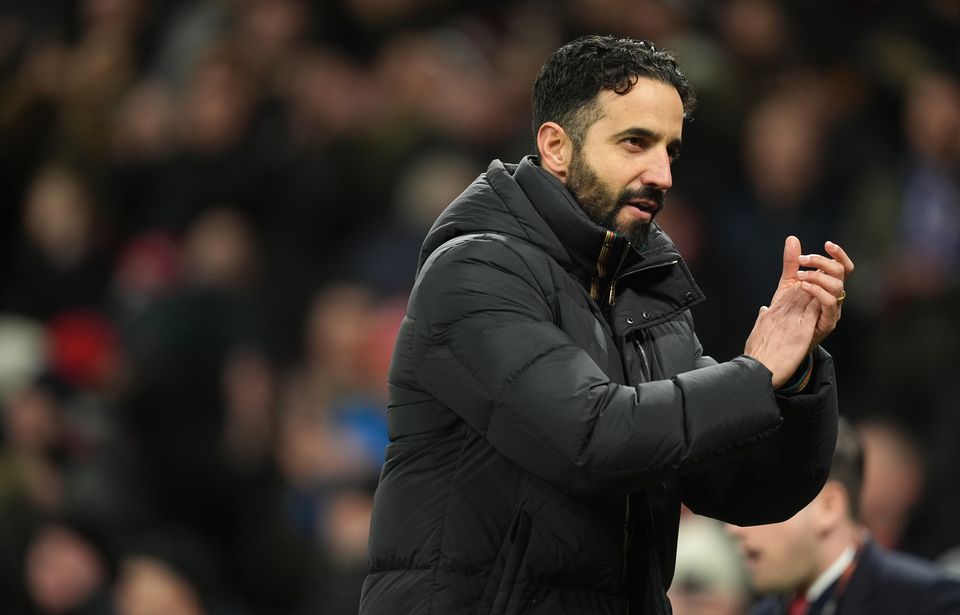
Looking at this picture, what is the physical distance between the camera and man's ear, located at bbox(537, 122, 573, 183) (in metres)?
2.97

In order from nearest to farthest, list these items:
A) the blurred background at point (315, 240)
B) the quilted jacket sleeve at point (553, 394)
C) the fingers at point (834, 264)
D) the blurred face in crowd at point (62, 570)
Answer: the quilted jacket sleeve at point (553, 394) → the fingers at point (834, 264) → the blurred background at point (315, 240) → the blurred face in crowd at point (62, 570)

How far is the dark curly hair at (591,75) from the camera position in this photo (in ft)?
9.51

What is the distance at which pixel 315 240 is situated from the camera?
8328 millimetres

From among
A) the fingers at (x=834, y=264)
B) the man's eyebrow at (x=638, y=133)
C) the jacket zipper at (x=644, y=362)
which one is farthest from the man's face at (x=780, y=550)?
the man's eyebrow at (x=638, y=133)

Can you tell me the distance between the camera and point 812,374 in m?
2.94

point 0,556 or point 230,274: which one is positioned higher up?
point 230,274

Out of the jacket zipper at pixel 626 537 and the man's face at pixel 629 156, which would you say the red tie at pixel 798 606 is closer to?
the jacket zipper at pixel 626 537

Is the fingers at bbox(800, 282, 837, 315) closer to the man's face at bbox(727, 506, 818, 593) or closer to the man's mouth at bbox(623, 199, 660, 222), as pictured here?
the man's mouth at bbox(623, 199, 660, 222)

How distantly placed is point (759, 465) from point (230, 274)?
5459 millimetres

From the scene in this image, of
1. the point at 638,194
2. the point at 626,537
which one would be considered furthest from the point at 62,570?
the point at 638,194

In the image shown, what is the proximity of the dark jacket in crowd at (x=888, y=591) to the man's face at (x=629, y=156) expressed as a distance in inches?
57.2

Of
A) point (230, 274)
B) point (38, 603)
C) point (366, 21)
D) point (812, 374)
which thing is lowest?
point (38, 603)

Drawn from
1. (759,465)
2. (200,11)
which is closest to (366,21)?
(200,11)

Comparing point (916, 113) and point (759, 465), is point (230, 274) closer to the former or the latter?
point (916, 113)
